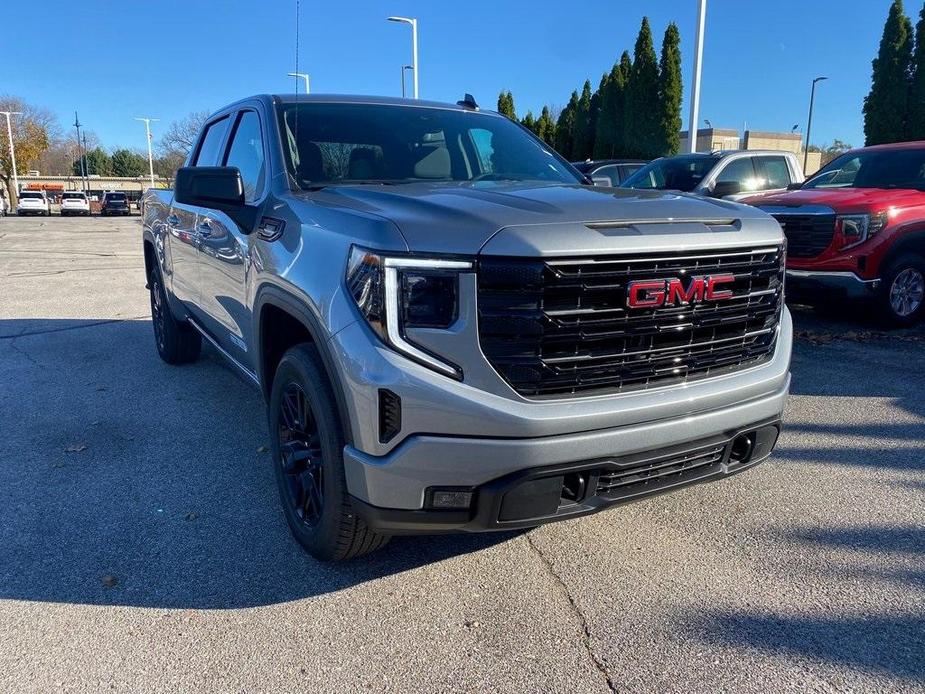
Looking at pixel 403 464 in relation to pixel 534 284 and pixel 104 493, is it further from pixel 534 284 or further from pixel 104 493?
pixel 104 493

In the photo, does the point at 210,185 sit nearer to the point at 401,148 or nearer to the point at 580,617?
the point at 401,148

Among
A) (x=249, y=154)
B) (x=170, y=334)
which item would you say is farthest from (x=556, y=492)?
(x=170, y=334)

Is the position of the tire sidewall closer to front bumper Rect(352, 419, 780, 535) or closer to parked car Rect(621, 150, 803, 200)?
front bumper Rect(352, 419, 780, 535)

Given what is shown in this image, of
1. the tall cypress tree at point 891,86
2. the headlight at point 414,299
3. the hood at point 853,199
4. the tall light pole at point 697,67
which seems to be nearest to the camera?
the headlight at point 414,299

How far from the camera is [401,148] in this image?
149 inches

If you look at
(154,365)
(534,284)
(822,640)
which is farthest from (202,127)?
(822,640)

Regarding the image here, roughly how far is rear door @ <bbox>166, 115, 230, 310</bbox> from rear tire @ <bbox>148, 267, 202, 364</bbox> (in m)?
0.50

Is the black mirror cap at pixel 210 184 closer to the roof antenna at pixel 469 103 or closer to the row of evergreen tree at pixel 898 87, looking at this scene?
the roof antenna at pixel 469 103

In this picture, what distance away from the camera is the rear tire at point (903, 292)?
7.00m

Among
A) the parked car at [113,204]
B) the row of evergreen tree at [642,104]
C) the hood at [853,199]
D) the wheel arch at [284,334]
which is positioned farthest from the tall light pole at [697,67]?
the parked car at [113,204]

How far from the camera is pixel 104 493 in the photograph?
365cm

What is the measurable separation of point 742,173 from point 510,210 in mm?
9114

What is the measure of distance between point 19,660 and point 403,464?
1.45m

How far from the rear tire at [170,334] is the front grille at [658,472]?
13.7 ft
